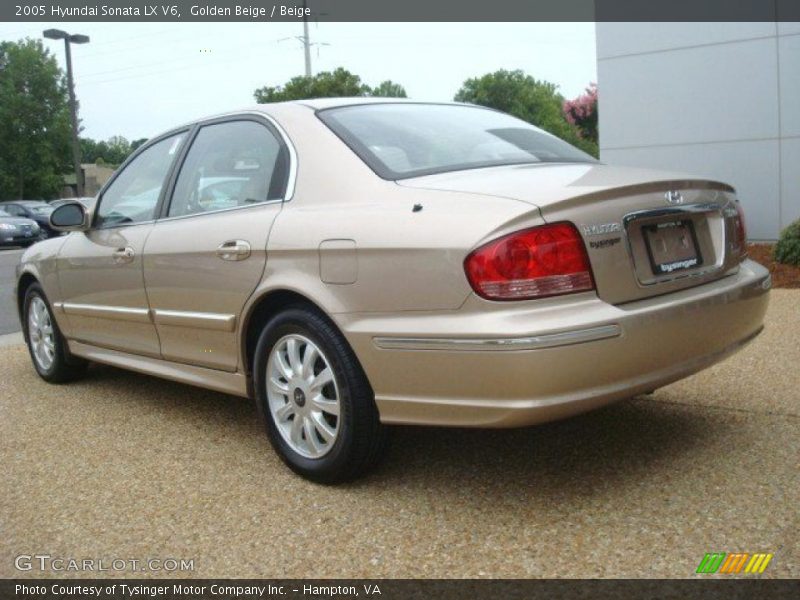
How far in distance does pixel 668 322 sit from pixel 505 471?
3.06ft

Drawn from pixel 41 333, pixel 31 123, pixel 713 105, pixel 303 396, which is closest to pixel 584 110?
pixel 713 105

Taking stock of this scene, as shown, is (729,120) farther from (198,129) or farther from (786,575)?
(786,575)

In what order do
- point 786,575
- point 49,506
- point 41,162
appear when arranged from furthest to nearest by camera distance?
1. point 41,162
2. point 49,506
3. point 786,575

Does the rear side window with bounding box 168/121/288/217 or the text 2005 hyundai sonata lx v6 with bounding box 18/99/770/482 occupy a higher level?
the rear side window with bounding box 168/121/288/217

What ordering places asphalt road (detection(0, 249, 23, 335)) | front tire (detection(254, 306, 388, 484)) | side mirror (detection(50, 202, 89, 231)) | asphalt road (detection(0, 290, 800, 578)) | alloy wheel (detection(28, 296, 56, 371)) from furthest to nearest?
asphalt road (detection(0, 249, 23, 335))
alloy wheel (detection(28, 296, 56, 371))
side mirror (detection(50, 202, 89, 231))
front tire (detection(254, 306, 388, 484))
asphalt road (detection(0, 290, 800, 578))

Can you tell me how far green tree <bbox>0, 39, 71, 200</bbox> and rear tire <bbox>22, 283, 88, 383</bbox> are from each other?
5249 cm

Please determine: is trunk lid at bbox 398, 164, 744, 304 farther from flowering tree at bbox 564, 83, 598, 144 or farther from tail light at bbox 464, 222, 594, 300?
flowering tree at bbox 564, 83, 598, 144

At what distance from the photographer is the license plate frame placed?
3166 millimetres

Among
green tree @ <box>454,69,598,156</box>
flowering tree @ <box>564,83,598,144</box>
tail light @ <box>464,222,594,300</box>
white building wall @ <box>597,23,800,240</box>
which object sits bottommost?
tail light @ <box>464,222,594,300</box>

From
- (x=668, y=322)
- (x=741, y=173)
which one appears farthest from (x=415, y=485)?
(x=741, y=173)

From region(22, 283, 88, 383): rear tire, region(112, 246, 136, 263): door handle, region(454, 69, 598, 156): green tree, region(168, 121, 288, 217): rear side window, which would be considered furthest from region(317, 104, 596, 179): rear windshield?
region(454, 69, 598, 156): green tree

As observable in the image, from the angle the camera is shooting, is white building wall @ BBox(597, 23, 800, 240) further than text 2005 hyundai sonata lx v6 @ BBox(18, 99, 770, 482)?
Yes

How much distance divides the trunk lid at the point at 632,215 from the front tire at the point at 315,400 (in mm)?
697

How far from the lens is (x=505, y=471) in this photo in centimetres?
356
